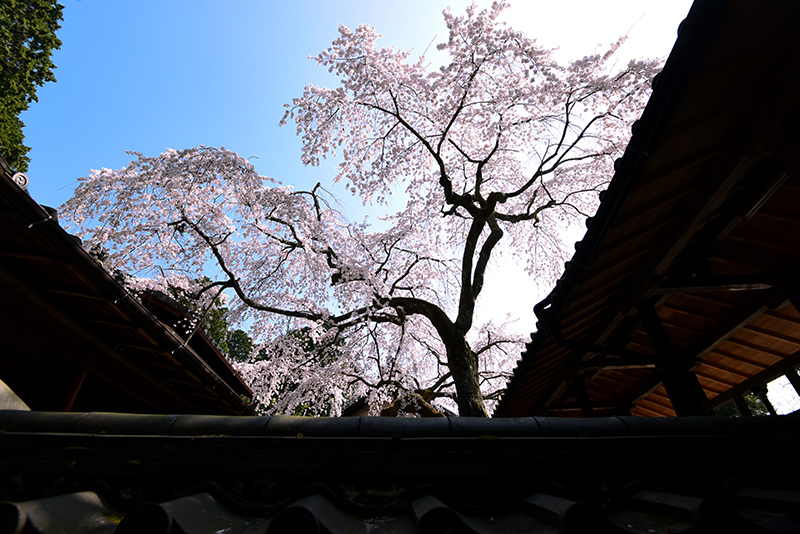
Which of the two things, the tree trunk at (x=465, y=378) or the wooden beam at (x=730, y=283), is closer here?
the wooden beam at (x=730, y=283)

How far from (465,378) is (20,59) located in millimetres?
20076

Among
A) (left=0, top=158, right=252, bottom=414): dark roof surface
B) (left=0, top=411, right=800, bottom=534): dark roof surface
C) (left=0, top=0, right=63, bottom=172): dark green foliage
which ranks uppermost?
(left=0, top=0, right=63, bottom=172): dark green foliage

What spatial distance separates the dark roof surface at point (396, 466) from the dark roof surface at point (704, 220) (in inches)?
52.4

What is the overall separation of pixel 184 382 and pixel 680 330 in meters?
7.66

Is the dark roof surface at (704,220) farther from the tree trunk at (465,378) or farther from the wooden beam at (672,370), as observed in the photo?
the tree trunk at (465,378)

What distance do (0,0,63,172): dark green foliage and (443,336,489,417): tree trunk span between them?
1774 centimetres

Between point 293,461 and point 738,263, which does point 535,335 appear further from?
point 293,461

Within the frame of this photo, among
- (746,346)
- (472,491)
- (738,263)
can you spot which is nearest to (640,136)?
(472,491)

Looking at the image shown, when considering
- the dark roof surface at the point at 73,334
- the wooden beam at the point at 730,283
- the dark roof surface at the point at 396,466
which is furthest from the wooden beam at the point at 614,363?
the dark roof surface at the point at 73,334

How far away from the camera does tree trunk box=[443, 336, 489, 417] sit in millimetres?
6176

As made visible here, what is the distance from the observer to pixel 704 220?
2764mm

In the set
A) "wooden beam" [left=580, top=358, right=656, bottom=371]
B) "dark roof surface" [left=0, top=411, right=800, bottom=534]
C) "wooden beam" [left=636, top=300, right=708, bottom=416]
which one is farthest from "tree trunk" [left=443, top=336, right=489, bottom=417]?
"dark roof surface" [left=0, top=411, right=800, bottom=534]

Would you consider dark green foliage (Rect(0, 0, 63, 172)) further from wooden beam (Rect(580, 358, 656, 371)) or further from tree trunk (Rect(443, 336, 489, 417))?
wooden beam (Rect(580, 358, 656, 371))

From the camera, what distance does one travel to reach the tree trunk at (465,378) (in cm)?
618
